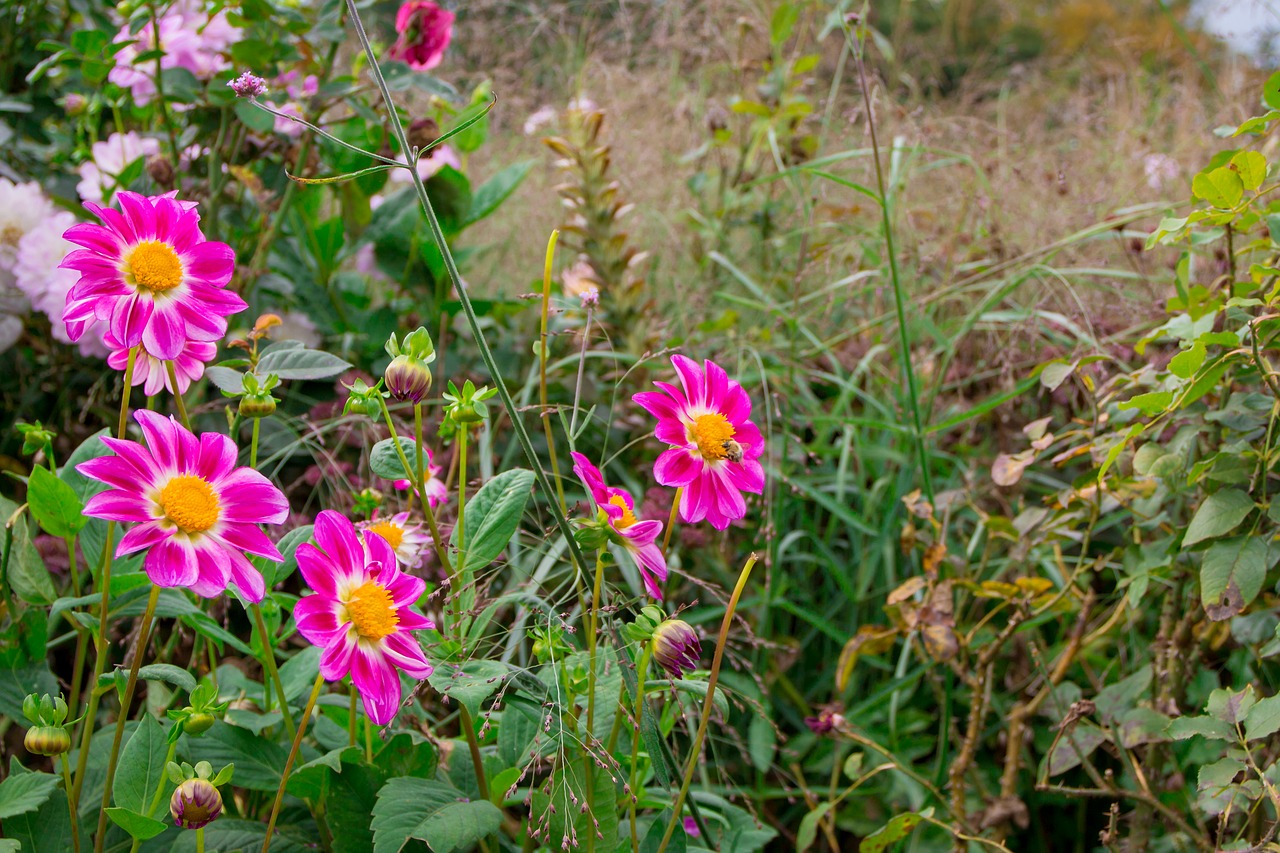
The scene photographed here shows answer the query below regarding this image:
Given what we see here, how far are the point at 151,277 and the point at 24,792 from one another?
0.34m

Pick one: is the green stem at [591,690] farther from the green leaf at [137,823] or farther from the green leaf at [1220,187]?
the green leaf at [1220,187]

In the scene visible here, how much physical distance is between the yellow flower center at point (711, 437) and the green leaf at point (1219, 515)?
408 millimetres

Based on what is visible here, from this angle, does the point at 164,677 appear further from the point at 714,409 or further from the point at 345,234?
the point at 345,234

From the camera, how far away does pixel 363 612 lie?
55cm

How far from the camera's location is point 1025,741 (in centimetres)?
113

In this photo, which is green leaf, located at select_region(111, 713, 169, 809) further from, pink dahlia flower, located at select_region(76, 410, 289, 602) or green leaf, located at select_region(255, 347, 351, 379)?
green leaf, located at select_region(255, 347, 351, 379)

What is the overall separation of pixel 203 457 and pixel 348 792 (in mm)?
243

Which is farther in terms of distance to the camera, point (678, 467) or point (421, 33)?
point (421, 33)

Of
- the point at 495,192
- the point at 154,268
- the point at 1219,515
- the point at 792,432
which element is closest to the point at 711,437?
the point at 154,268

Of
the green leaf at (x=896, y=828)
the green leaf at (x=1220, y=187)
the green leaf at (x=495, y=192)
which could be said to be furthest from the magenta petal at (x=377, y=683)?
the green leaf at (x=495, y=192)

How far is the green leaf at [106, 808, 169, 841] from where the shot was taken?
55 cm

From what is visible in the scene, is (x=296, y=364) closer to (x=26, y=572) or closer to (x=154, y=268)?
(x=154, y=268)

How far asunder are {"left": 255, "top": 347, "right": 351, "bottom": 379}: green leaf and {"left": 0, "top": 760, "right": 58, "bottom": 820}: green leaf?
0.29 m

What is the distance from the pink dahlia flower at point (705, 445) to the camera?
2.04 ft
